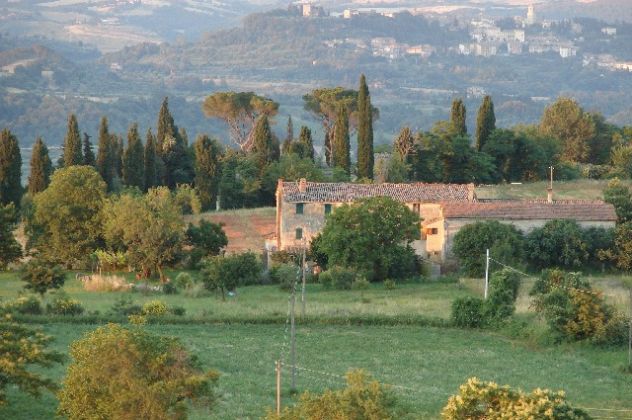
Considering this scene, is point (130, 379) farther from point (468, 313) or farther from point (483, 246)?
point (483, 246)

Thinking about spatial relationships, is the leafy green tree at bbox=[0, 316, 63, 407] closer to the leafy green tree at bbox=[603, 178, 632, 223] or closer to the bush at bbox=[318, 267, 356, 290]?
the bush at bbox=[318, 267, 356, 290]

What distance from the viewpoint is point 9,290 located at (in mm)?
45125

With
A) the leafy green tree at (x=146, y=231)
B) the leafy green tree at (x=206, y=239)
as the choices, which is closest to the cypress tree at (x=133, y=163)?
the leafy green tree at (x=146, y=231)

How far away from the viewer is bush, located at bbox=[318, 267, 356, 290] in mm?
45062

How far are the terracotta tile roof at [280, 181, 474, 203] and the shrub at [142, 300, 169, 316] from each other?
16.2 m

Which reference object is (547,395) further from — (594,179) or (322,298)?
(594,179)

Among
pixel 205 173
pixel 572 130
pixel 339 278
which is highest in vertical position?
Answer: pixel 572 130

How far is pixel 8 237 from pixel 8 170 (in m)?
12.5

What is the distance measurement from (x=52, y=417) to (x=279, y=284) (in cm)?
2135

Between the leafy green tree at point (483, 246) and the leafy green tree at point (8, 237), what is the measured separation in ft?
51.1

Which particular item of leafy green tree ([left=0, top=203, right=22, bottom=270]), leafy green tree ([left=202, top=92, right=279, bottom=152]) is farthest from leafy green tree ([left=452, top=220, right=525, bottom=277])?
leafy green tree ([left=202, top=92, right=279, bottom=152])

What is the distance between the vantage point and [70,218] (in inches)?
2093

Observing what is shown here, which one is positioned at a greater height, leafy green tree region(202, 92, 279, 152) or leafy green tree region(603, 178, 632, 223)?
leafy green tree region(202, 92, 279, 152)

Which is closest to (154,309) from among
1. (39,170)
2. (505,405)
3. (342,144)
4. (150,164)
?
(505,405)
